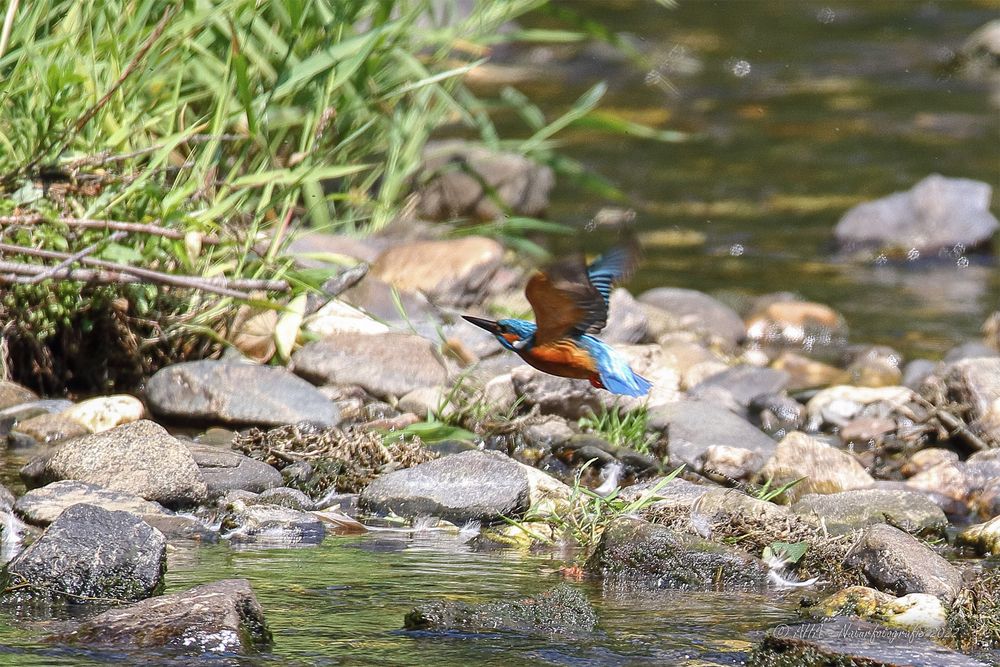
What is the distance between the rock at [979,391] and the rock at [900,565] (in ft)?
6.42

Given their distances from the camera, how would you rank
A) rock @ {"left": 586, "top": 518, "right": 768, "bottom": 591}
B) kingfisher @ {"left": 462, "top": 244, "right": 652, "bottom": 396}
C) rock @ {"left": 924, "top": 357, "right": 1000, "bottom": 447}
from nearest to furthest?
1. kingfisher @ {"left": 462, "top": 244, "right": 652, "bottom": 396}
2. rock @ {"left": 586, "top": 518, "right": 768, "bottom": 591}
3. rock @ {"left": 924, "top": 357, "right": 1000, "bottom": 447}

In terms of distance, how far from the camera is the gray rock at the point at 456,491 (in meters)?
4.23

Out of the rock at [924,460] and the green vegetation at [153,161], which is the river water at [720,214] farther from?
the rock at [924,460]

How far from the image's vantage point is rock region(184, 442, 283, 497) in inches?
170

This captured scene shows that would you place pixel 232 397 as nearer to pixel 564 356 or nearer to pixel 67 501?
pixel 67 501

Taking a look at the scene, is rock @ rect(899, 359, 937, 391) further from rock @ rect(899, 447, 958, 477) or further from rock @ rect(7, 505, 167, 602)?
rock @ rect(7, 505, 167, 602)

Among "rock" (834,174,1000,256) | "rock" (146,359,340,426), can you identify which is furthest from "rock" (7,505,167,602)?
"rock" (834,174,1000,256)

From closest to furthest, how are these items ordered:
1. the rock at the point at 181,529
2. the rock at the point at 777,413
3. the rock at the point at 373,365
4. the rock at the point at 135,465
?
1. the rock at the point at 181,529
2. the rock at the point at 135,465
3. the rock at the point at 373,365
4. the rock at the point at 777,413

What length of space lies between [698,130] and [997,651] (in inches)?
367

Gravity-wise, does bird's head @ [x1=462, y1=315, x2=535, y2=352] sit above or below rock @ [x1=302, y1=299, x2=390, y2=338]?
above

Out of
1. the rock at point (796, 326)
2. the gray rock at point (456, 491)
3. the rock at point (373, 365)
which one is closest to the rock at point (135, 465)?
the gray rock at point (456, 491)

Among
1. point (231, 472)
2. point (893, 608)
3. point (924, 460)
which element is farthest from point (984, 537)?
point (231, 472)

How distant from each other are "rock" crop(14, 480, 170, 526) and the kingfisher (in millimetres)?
1092

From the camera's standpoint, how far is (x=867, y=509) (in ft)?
14.8
